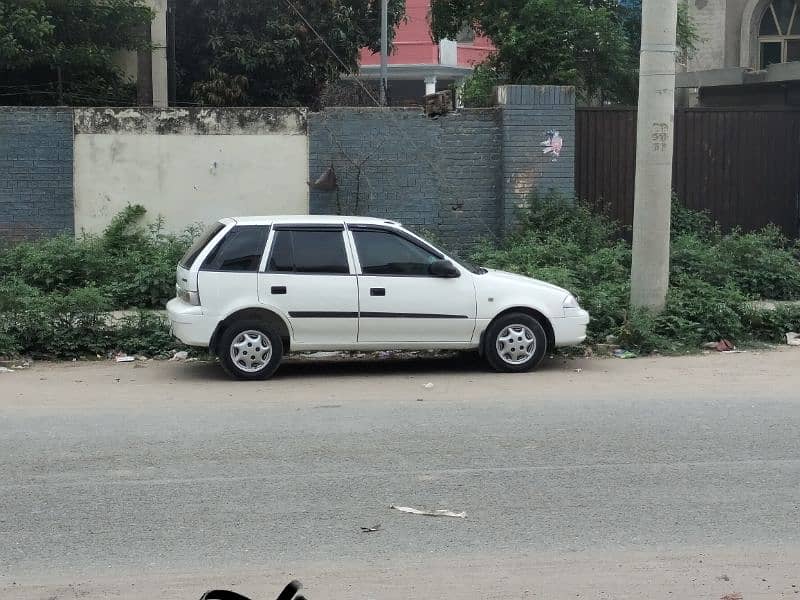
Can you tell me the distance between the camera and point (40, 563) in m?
5.06

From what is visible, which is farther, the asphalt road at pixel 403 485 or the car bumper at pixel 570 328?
the car bumper at pixel 570 328

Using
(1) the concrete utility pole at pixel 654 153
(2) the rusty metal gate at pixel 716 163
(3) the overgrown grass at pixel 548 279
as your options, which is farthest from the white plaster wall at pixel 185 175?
(1) the concrete utility pole at pixel 654 153

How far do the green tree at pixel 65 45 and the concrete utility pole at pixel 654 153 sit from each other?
9.09 metres

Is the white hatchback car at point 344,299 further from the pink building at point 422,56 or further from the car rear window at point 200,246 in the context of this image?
the pink building at point 422,56

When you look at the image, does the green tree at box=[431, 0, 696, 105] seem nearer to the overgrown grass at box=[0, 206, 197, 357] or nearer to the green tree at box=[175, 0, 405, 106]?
the green tree at box=[175, 0, 405, 106]

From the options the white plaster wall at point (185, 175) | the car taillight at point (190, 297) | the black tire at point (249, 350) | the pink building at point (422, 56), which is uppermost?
the pink building at point (422, 56)

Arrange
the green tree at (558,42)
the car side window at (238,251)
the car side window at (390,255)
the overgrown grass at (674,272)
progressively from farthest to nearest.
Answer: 1. the green tree at (558,42)
2. the overgrown grass at (674,272)
3. the car side window at (390,255)
4. the car side window at (238,251)

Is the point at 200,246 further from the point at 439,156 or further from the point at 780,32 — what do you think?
the point at 780,32

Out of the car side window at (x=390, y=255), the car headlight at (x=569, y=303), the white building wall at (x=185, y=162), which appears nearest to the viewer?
the car side window at (x=390, y=255)

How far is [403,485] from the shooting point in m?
6.34

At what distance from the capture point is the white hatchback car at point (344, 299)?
9594 mm

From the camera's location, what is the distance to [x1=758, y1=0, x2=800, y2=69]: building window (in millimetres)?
26859

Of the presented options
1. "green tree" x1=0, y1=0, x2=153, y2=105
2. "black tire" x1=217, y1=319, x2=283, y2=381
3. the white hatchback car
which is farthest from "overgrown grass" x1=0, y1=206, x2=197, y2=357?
"green tree" x1=0, y1=0, x2=153, y2=105

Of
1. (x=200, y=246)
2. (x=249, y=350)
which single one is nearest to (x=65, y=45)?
(x=200, y=246)
